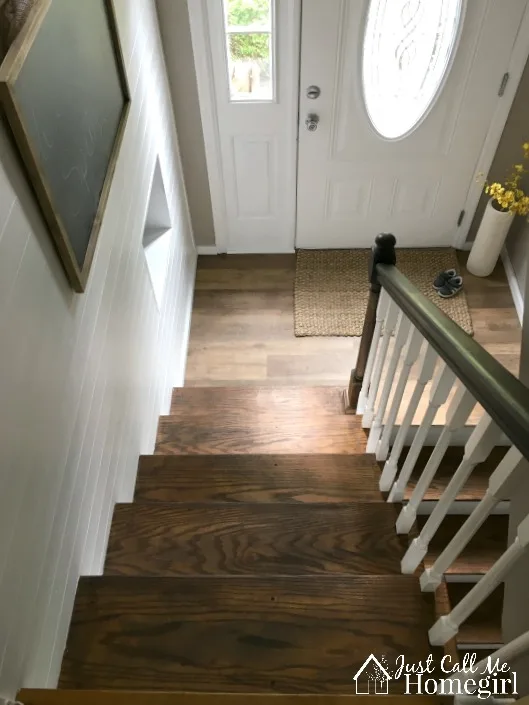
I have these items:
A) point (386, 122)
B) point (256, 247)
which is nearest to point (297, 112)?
point (386, 122)

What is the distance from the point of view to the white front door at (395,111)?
270 cm

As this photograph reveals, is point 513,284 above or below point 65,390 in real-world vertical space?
below

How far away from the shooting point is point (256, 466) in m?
2.12

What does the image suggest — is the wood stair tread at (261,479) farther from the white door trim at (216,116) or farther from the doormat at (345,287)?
the white door trim at (216,116)

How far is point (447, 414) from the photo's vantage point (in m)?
1.32

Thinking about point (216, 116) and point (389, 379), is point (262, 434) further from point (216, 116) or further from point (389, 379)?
point (216, 116)

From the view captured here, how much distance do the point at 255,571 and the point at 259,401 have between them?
102 cm

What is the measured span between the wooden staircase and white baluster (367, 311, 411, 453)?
0.27 feet

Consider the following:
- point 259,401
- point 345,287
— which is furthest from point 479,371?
point 345,287

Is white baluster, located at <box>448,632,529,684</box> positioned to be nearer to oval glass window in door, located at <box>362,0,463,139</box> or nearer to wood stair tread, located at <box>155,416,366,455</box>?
wood stair tread, located at <box>155,416,366,455</box>

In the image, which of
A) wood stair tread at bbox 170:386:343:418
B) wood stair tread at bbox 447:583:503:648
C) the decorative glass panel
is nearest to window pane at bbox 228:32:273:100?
the decorative glass panel

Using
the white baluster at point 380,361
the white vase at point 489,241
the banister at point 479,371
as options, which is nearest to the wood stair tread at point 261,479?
the white baluster at point 380,361

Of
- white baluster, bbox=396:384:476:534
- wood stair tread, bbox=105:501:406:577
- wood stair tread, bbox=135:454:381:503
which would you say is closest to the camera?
white baluster, bbox=396:384:476:534

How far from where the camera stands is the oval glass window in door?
8.87ft
